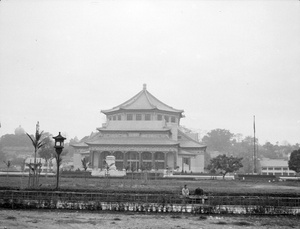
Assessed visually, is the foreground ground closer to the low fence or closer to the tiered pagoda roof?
the low fence

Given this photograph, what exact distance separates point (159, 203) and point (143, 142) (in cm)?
4724

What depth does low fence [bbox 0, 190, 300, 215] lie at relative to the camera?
48.5 feet

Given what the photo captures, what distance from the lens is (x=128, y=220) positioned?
495 inches

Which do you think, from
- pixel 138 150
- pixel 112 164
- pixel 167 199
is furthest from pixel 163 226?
pixel 138 150

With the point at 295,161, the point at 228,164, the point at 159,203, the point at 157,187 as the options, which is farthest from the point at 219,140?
the point at 159,203

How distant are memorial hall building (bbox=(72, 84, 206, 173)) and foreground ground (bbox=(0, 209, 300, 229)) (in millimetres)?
45880

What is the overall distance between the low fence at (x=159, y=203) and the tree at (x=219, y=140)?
10682 centimetres

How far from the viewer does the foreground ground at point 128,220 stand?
446 inches

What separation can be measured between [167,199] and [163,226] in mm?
3706

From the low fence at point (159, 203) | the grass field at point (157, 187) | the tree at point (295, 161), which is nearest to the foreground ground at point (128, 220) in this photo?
the low fence at point (159, 203)

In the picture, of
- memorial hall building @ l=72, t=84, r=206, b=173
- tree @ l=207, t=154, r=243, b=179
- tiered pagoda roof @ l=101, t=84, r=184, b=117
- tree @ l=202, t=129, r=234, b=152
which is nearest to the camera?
tree @ l=207, t=154, r=243, b=179

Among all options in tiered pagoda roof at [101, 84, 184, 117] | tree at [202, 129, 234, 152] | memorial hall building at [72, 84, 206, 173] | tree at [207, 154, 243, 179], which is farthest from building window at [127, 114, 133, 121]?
tree at [202, 129, 234, 152]

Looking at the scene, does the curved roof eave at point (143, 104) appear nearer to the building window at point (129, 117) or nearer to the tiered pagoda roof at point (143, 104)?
the tiered pagoda roof at point (143, 104)

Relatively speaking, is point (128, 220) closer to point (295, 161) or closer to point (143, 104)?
point (295, 161)
